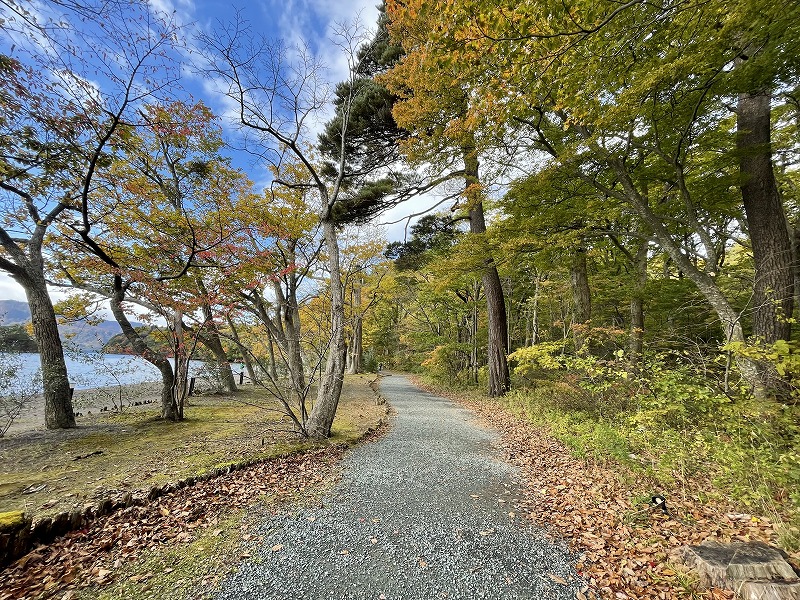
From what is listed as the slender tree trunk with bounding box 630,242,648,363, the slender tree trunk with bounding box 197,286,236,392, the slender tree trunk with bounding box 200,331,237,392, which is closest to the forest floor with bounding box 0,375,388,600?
the slender tree trunk with bounding box 197,286,236,392

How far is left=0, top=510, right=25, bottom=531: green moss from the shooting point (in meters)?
2.31

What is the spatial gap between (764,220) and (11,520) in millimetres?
9726

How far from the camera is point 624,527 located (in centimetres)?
291

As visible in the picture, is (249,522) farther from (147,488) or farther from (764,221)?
(764,221)

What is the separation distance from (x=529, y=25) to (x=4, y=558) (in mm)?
6479

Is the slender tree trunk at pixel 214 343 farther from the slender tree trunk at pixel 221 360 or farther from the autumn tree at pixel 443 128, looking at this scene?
the autumn tree at pixel 443 128

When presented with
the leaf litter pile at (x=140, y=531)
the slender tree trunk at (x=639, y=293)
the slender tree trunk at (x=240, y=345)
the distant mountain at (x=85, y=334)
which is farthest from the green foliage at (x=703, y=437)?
the distant mountain at (x=85, y=334)

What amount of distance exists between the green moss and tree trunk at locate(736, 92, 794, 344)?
8899 millimetres

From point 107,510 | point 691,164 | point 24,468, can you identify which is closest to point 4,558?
point 107,510

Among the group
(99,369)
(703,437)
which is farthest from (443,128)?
(99,369)

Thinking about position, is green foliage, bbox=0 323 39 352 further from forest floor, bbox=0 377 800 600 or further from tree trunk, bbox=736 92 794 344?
tree trunk, bbox=736 92 794 344

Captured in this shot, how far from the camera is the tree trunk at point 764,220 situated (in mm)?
4641

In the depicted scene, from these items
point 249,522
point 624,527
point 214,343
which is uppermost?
point 214,343

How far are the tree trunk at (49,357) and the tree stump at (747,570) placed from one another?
32.9ft
